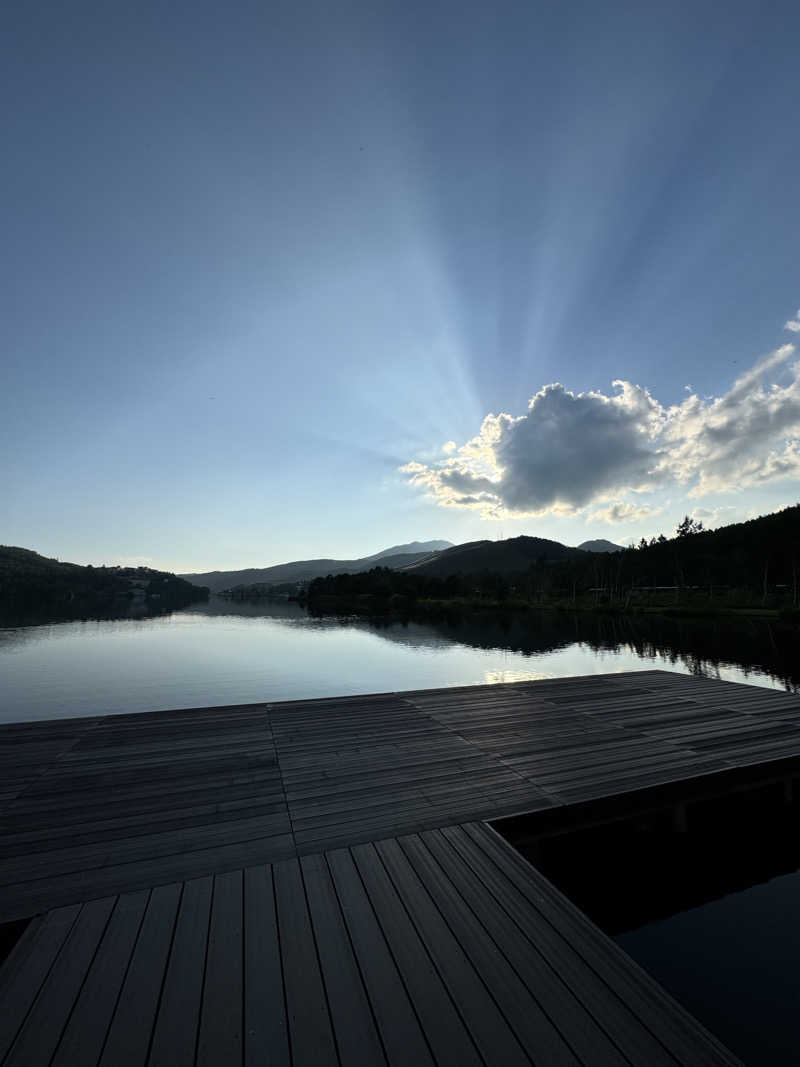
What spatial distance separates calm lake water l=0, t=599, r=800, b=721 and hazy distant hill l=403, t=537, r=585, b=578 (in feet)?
392

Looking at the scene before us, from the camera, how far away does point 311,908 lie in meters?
3.27

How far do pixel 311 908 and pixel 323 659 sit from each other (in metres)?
→ 24.0

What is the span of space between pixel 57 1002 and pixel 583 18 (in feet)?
79.9

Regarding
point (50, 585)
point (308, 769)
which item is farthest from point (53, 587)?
point (308, 769)

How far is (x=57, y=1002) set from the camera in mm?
2469

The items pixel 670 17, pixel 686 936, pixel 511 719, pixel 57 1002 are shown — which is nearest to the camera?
pixel 57 1002

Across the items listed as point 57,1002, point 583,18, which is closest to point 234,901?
point 57,1002

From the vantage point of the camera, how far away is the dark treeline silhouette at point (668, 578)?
2336 inches

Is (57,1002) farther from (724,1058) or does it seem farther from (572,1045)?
(724,1058)

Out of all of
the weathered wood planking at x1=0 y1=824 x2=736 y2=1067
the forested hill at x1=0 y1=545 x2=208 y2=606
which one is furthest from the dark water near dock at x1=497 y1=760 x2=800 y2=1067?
the forested hill at x1=0 y1=545 x2=208 y2=606

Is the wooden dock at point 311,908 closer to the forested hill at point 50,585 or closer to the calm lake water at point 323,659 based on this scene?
the calm lake water at point 323,659

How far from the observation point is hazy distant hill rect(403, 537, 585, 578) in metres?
164

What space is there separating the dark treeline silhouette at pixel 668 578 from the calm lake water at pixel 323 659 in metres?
26.5

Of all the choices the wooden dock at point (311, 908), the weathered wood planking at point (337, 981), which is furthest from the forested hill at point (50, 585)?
the weathered wood planking at point (337, 981)
